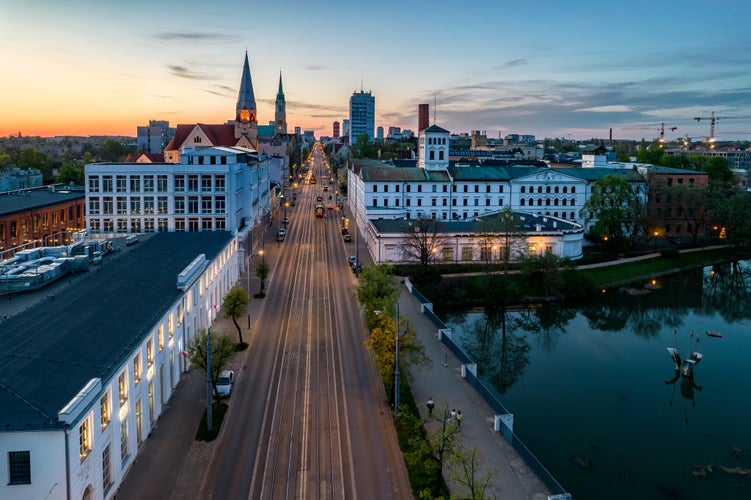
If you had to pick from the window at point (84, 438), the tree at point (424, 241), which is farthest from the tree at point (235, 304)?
the tree at point (424, 241)

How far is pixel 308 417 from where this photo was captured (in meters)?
30.4

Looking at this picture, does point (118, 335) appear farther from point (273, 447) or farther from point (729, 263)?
point (729, 263)

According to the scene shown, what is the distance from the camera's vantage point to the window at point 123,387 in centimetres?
2408

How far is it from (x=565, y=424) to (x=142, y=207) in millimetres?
44000

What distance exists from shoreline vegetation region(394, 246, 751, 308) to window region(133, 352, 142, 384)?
37.2 meters

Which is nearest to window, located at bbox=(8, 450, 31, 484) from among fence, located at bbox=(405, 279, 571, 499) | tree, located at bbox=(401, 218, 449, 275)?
fence, located at bbox=(405, 279, 571, 499)

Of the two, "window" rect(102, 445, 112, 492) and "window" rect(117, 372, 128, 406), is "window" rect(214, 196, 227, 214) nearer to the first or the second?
"window" rect(117, 372, 128, 406)

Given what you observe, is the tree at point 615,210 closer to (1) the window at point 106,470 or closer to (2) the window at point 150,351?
(2) the window at point 150,351

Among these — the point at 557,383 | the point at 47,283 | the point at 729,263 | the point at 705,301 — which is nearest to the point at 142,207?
the point at 47,283

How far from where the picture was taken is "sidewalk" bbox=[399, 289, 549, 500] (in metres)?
23.9

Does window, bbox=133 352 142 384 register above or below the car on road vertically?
above

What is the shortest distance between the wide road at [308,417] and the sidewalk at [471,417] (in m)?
2.86

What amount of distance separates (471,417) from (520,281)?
122 feet

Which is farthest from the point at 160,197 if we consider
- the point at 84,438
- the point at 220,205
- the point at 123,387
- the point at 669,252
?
the point at 669,252
